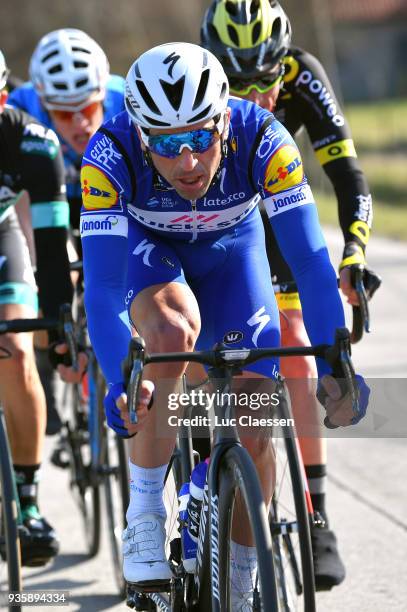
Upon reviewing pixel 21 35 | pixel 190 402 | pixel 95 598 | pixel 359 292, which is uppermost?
pixel 21 35

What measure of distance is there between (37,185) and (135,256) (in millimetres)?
973

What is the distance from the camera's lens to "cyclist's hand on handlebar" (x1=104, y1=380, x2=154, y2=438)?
3229 mm

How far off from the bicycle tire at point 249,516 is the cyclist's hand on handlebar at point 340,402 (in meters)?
0.29

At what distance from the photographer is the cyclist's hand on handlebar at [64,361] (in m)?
4.47

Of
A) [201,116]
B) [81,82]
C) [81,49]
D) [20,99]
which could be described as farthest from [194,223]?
[20,99]

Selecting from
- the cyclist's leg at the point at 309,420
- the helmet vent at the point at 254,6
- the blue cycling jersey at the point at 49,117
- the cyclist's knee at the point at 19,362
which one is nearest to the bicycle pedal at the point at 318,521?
the cyclist's leg at the point at 309,420

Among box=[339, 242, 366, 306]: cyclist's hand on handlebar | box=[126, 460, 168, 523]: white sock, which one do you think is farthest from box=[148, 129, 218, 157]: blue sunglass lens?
box=[126, 460, 168, 523]: white sock

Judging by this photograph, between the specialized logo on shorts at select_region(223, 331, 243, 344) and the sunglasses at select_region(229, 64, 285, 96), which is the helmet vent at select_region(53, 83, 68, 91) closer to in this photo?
the sunglasses at select_region(229, 64, 285, 96)

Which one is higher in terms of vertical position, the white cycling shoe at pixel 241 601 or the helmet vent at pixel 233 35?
the helmet vent at pixel 233 35

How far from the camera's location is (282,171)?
3.80 metres

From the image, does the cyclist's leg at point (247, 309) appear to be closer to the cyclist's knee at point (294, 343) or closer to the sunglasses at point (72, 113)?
the cyclist's knee at point (294, 343)

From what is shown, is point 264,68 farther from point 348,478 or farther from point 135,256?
point 348,478

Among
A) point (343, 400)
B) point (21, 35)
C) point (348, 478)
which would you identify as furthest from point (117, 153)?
point (21, 35)

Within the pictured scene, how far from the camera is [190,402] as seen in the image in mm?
3979
